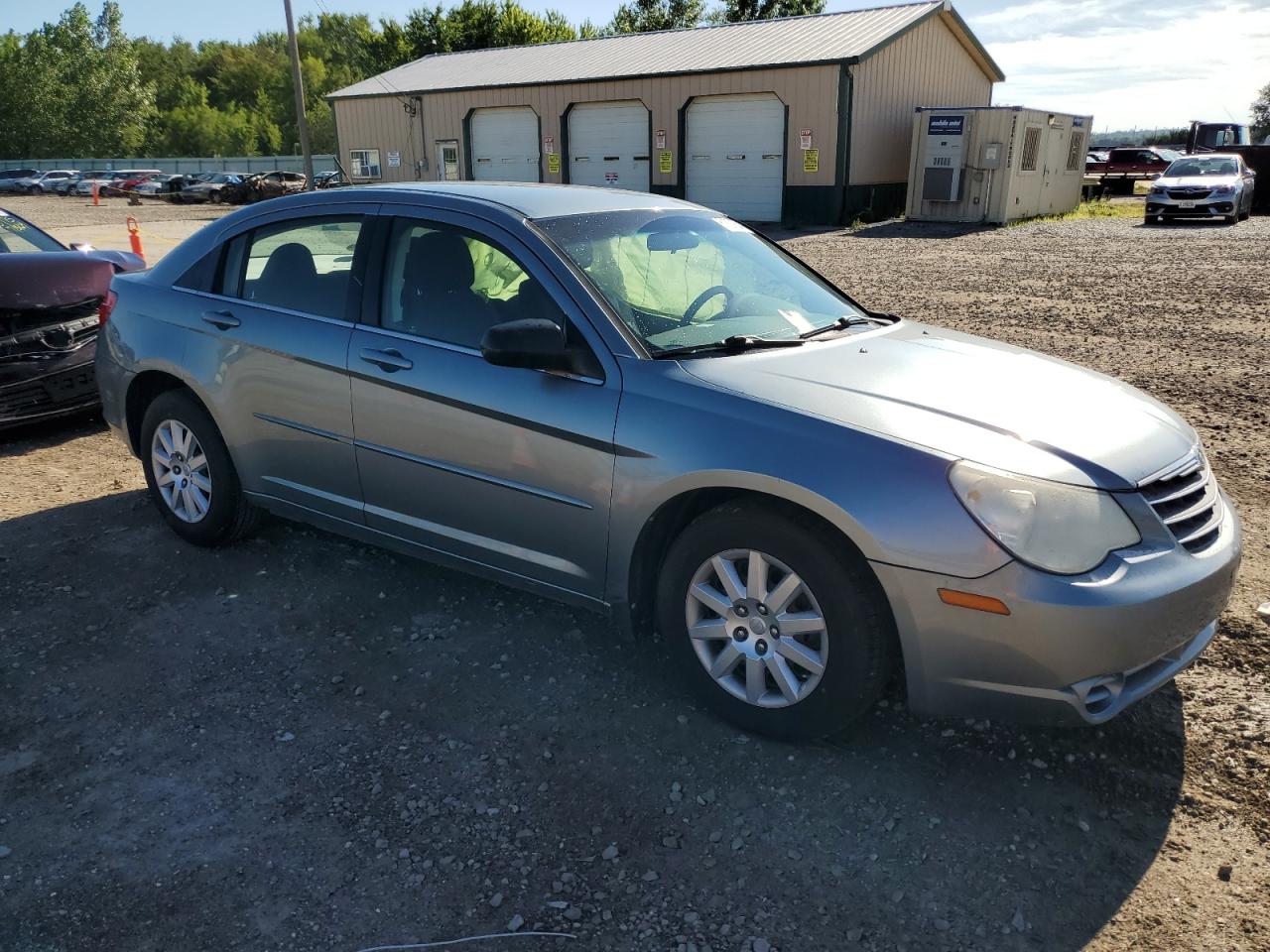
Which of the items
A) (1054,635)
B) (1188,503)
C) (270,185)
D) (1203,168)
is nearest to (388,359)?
(1054,635)

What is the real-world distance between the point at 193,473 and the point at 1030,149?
82.3ft

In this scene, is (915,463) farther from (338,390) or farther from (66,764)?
(66,764)

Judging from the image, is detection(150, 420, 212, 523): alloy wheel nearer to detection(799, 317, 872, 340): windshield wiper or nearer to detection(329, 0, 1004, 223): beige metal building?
detection(799, 317, 872, 340): windshield wiper

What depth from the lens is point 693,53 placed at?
29078 mm

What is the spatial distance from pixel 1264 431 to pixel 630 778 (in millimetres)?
5404

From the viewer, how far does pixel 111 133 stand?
275 feet

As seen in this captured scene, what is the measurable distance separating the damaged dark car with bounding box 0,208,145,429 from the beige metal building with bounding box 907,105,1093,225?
868 inches

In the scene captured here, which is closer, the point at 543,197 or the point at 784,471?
the point at 784,471

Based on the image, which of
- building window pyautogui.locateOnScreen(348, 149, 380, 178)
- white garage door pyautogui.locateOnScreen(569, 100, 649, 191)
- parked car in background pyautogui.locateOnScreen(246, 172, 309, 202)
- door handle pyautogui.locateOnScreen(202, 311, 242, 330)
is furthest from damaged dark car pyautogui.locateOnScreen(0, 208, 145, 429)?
parked car in background pyautogui.locateOnScreen(246, 172, 309, 202)

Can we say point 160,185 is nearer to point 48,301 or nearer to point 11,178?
point 11,178

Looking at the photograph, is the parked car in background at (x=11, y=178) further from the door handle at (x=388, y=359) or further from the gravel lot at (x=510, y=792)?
the door handle at (x=388, y=359)

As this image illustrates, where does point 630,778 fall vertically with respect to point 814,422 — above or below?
below

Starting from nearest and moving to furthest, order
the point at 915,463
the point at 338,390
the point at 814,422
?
the point at 915,463 < the point at 814,422 < the point at 338,390

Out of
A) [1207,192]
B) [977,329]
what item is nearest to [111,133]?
[1207,192]
